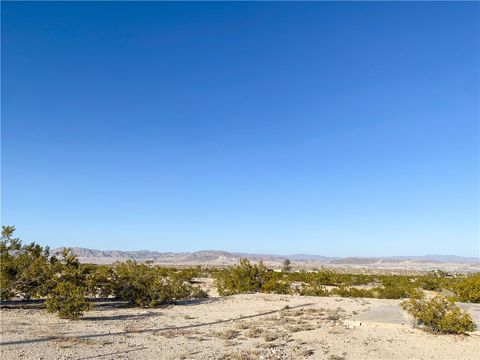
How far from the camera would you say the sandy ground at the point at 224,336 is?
9.88 meters

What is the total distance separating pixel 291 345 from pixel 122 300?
11240 millimetres

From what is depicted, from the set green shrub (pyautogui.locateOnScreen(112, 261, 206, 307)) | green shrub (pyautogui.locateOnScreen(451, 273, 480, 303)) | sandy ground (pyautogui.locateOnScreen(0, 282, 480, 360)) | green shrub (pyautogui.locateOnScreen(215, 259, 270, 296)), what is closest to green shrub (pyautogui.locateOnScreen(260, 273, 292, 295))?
green shrub (pyautogui.locateOnScreen(215, 259, 270, 296))

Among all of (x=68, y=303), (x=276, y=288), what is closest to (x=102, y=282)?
(x=68, y=303)

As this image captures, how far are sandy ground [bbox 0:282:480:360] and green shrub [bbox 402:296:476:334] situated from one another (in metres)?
0.34

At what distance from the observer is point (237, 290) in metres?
25.5

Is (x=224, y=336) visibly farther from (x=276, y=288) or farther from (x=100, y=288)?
(x=276, y=288)

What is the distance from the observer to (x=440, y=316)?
12203 mm

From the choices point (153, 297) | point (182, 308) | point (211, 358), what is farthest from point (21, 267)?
point (211, 358)

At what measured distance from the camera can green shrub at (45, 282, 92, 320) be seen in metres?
14.2

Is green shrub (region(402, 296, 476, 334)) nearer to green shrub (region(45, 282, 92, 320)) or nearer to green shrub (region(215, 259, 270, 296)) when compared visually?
green shrub (region(45, 282, 92, 320))

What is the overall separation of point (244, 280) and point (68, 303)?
43.8 feet

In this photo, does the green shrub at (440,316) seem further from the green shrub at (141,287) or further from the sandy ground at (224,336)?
the green shrub at (141,287)

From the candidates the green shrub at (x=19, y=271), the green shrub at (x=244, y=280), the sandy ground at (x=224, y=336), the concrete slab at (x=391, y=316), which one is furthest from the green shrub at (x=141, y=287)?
the concrete slab at (x=391, y=316)

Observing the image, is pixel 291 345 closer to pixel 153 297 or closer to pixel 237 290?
pixel 153 297
